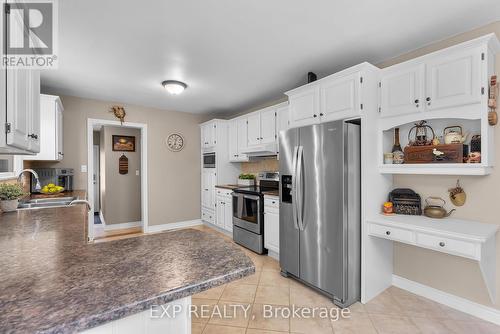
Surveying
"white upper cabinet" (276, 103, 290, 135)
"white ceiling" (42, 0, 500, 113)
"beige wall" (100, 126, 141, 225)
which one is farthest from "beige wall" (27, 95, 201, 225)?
"white upper cabinet" (276, 103, 290, 135)

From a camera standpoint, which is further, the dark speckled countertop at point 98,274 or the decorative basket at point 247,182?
the decorative basket at point 247,182

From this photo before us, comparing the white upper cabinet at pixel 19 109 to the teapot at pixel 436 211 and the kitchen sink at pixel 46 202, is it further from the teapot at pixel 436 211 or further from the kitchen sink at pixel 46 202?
the teapot at pixel 436 211

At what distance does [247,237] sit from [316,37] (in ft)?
9.19

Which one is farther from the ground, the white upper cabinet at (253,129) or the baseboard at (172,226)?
the white upper cabinet at (253,129)

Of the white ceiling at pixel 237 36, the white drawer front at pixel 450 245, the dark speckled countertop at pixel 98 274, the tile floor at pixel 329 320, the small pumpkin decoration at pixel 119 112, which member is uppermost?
the white ceiling at pixel 237 36

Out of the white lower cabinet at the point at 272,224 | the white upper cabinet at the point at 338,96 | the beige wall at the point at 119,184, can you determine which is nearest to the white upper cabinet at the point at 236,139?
the white lower cabinet at the point at 272,224

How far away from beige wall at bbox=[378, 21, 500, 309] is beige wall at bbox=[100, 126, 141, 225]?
4914 mm

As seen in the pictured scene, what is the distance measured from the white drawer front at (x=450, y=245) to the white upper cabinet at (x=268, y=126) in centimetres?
231

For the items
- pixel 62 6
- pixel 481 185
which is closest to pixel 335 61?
pixel 481 185

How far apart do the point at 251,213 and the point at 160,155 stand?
2.37 metres

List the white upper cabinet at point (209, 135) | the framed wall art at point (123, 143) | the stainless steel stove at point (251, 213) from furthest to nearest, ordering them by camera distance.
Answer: the framed wall art at point (123, 143)
the white upper cabinet at point (209, 135)
the stainless steel stove at point (251, 213)

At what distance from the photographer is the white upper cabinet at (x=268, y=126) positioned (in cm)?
367

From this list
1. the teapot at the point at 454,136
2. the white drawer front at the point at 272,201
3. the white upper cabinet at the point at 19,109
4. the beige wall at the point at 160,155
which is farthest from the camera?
the beige wall at the point at 160,155

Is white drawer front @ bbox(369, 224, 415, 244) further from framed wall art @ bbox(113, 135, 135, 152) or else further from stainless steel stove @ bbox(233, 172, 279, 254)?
framed wall art @ bbox(113, 135, 135, 152)
